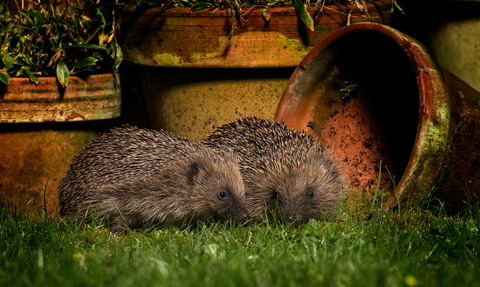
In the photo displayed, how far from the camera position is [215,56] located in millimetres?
4434

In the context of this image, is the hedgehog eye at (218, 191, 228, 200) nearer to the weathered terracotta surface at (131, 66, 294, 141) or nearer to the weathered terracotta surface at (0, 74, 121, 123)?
the weathered terracotta surface at (131, 66, 294, 141)

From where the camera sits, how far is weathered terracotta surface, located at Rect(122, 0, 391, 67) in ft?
14.3

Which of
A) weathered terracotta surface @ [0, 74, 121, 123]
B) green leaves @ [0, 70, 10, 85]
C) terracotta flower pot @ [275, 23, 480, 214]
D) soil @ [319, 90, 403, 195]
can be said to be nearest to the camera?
terracotta flower pot @ [275, 23, 480, 214]

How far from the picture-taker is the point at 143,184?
382 centimetres

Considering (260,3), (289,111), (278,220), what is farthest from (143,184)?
(260,3)

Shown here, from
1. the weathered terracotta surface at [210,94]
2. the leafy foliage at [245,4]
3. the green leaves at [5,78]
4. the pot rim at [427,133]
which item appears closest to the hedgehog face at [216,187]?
the weathered terracotta surface at [210,94]

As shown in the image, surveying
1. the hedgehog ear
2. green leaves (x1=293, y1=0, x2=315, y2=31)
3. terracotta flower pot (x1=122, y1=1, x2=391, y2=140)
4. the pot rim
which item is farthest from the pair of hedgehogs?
green leaves (x1=293, y1=0, x2=315, y2=31)

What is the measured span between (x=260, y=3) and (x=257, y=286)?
3.01m

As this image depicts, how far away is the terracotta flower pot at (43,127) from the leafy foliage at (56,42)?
15 centimetres

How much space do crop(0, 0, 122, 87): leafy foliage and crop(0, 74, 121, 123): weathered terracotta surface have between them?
0.11m

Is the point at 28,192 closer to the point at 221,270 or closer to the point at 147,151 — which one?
the point at 147,151

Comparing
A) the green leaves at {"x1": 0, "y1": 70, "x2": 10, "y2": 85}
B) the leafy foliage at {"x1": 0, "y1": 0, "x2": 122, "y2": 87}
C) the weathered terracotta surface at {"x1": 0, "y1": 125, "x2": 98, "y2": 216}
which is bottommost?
the weathered terracotta surface at {"x1": 0, "y1": 125, "x2": 98, "y2": 216}

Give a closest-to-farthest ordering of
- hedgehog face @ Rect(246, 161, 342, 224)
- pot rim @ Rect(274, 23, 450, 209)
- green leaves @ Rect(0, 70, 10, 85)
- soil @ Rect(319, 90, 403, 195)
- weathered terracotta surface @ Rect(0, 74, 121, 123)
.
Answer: pot rim @ Rect(274, 23, 450, 209), hedgehog face @ Rect(246, 161, 342, 224), green leaves @ Rect(0, 70, 10, 85), weathered terracotta surface @ Rect(0, 74, 121, 123), soil @ Rect(319, 90, 403, 195)

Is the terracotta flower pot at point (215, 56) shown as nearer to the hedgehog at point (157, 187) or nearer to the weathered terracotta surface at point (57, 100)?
the weathered terracotta surface at point (57, 100)
